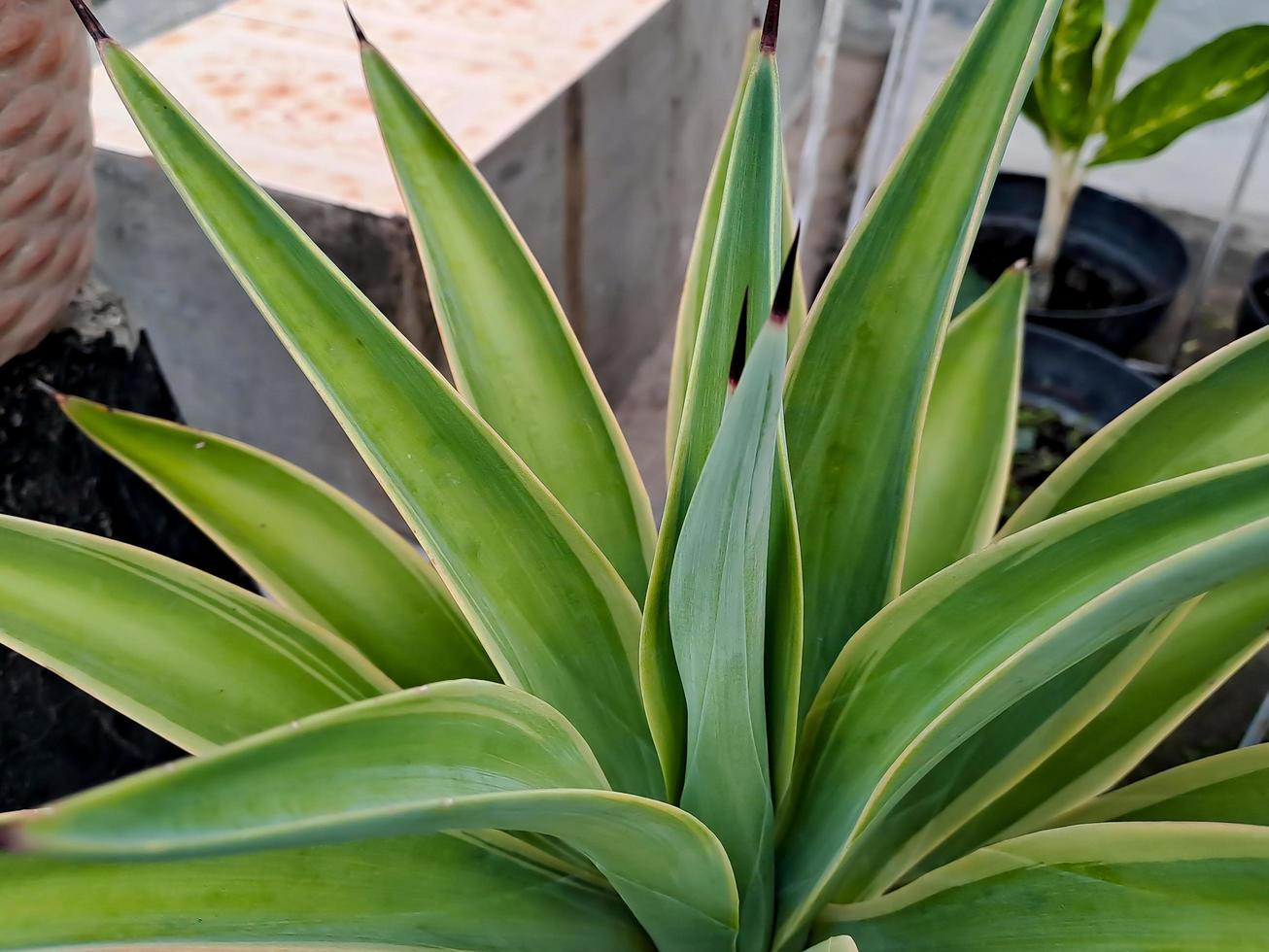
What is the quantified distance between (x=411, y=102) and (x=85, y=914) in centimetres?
37

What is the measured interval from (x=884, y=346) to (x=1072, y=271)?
101 centimetres

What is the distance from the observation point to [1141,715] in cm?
49

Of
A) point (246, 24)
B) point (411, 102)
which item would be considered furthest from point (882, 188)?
point (246, 24)

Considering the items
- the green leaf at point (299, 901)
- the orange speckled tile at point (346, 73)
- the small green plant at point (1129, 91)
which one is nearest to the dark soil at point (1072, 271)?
the small green plant at point (1129, 91)

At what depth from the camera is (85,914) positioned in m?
0.36

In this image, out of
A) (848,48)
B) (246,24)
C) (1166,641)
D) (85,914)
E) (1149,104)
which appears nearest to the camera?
(85,914)

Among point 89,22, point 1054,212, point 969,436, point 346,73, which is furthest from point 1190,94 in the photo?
point 89,22

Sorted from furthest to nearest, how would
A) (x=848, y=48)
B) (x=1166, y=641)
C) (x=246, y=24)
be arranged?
(x=848, y=48)
(x=246, y=24)
(x=1166, y=641)

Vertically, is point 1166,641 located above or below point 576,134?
below

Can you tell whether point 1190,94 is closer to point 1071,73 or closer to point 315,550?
point 1071,73

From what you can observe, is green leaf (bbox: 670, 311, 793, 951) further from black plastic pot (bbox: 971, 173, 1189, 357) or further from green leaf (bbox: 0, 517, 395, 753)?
black plastic pot (bbox: 971, 173, 1189, 357)

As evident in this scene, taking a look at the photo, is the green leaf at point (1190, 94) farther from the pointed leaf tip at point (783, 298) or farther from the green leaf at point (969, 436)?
the pointed leaf tip at point (783, 298)

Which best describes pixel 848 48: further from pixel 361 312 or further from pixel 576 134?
pixel 361 312

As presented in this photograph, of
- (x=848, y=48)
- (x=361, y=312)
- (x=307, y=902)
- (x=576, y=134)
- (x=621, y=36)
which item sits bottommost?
(x=307, y=902)
